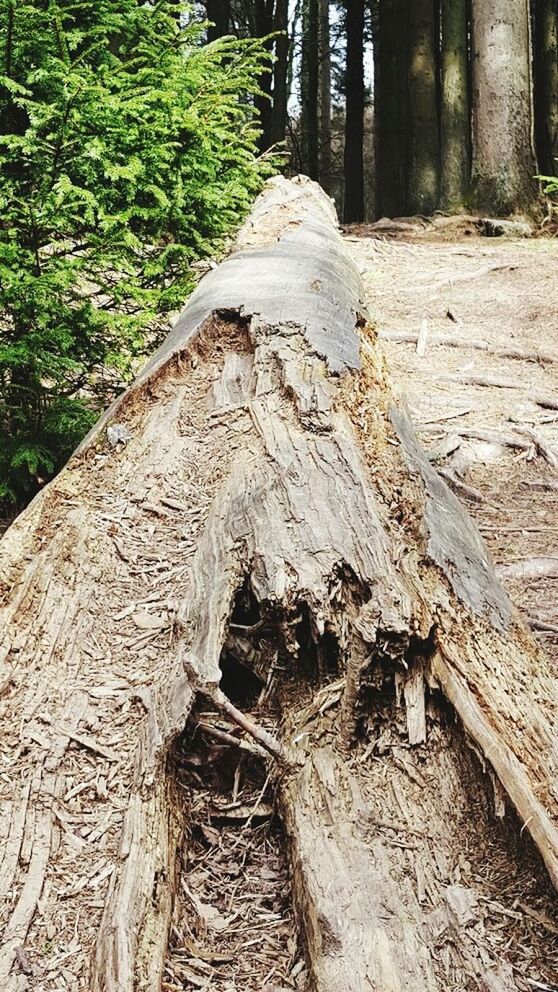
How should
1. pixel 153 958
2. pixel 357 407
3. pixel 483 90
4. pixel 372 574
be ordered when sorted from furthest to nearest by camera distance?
1. pixel 483 90
2. pixel 357 407
3. pixel 372 574
4. pixel 153 958

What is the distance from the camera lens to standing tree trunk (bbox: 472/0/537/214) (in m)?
11.1

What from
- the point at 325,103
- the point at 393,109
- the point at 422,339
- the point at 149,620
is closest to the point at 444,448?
the point at 422,339

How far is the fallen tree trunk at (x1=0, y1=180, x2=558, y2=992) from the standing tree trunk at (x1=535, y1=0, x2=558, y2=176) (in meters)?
13.0

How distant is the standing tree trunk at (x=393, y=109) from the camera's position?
17516 millimetres

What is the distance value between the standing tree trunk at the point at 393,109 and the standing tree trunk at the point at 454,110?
2128 millimetres

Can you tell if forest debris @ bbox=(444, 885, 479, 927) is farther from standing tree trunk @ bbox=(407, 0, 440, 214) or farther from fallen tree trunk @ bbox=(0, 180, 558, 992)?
standing tree trunk @ bbox=(407, 0, 440, 214)

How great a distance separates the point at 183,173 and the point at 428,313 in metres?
4.38

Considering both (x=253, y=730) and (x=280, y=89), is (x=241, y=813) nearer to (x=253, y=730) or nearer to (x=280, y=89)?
(x=253, y=730)

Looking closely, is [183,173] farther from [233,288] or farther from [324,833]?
[324,833]

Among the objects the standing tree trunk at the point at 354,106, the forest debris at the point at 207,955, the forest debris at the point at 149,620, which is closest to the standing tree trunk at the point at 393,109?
the standing tree trunk at the point at 354,106

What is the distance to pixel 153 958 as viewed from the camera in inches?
73.9

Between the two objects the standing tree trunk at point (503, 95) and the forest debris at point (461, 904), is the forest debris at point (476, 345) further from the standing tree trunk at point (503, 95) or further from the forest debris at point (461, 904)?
the forest debris at point (461, 904)

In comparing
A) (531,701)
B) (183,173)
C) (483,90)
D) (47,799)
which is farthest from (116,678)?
(483,90)

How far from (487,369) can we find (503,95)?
5.54 meters
